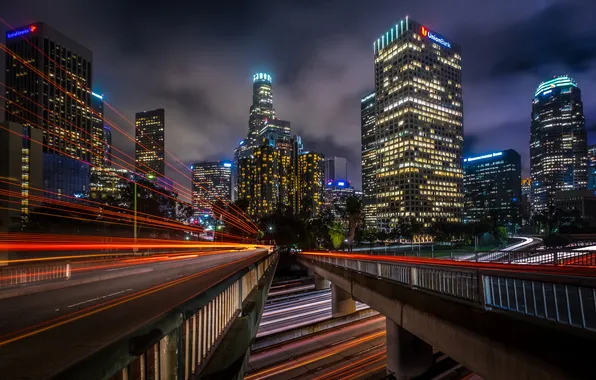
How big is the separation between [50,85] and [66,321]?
17050cm

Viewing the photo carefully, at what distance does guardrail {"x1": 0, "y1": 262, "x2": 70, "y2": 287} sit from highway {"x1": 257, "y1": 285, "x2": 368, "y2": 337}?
14.4 meters

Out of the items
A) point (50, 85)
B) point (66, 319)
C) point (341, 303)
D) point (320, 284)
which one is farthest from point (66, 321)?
point (50, 85)

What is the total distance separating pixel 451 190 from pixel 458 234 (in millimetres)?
84810

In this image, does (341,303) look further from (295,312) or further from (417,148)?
(417,148)

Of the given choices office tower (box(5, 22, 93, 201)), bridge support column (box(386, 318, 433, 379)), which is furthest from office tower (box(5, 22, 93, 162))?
bridge support column (box(386, 318, 433, 379))

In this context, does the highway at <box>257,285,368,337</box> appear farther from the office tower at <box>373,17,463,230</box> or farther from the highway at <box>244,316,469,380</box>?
the office tower at <box>373,17,463,230</box>

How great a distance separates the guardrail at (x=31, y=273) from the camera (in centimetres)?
1540

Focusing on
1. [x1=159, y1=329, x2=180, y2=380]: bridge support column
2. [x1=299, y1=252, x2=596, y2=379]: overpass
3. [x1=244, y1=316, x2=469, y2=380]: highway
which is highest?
[x1=159, y1=329, x2=180, y2=380]: bridge support column

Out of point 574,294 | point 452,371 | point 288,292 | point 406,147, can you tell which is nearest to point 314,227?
point 288,292

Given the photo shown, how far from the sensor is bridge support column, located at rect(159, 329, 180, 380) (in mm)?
3236

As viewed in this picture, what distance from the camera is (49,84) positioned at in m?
143

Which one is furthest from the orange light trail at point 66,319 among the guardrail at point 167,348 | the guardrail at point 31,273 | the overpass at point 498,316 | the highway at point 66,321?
the overpass at point 498,316

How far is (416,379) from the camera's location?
17312 mm

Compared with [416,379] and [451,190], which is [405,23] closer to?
[451,190]
